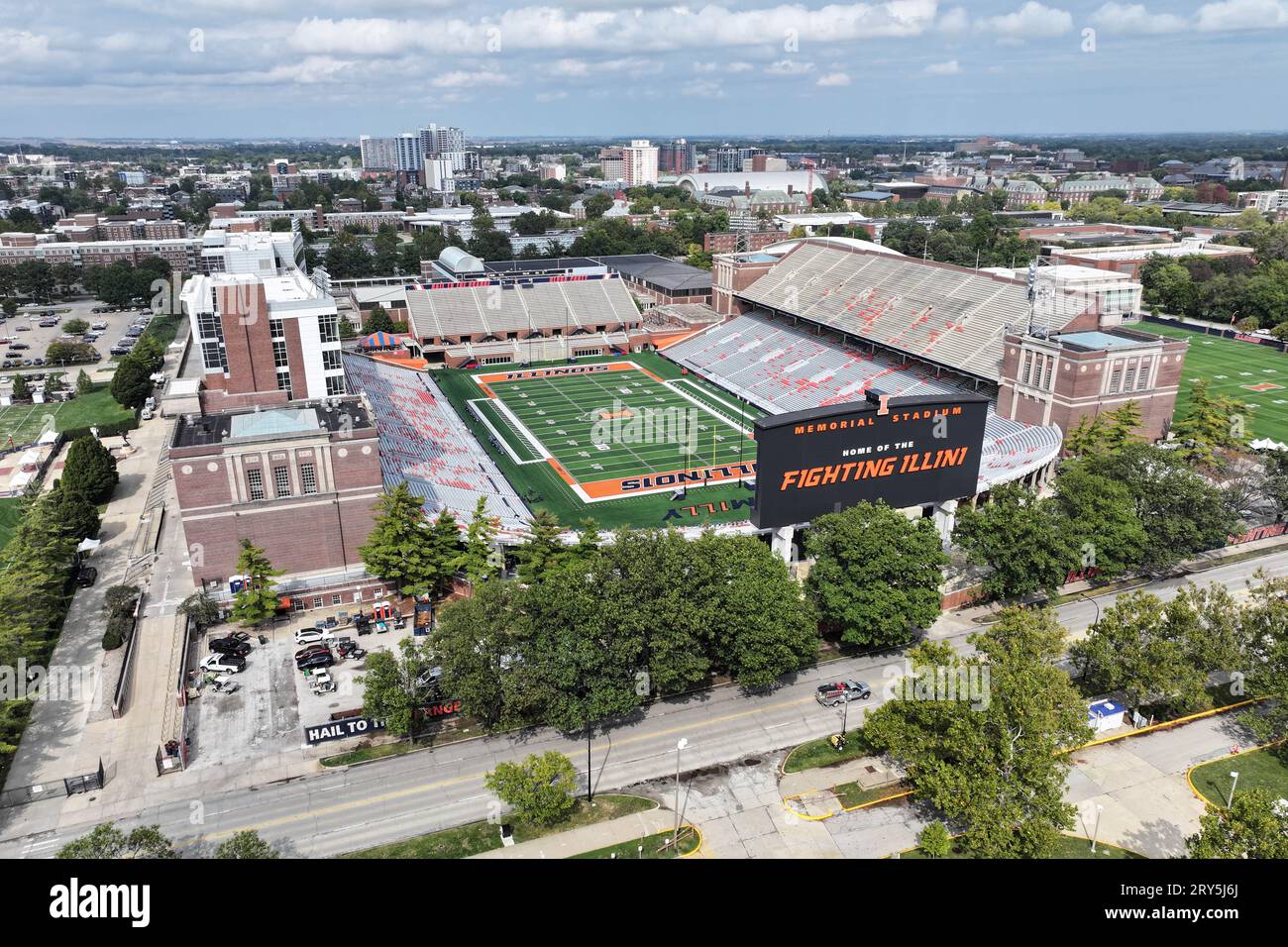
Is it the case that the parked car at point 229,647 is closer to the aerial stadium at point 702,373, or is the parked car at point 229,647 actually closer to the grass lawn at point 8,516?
the aerial stadium at point 702,373

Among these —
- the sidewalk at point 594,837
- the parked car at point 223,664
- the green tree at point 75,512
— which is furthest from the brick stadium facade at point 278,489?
the sidewalk at point 594,837

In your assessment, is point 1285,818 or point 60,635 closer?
point 1285,818

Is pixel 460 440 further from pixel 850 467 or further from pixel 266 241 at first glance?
pixel 850 467

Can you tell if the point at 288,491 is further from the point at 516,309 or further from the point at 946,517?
the point at 516,309

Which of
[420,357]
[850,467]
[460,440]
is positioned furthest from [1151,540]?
[420,357]

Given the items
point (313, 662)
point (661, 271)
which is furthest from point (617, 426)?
point (661, 271)

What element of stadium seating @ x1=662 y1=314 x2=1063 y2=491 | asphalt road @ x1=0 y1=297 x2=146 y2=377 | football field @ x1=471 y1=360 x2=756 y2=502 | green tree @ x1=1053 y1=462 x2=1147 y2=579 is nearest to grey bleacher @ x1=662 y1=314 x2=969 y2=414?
stadium seating @ x1=662 y1=314 x2=1063 y2=491


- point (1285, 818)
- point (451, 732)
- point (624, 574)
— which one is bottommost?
point (451, 732)
